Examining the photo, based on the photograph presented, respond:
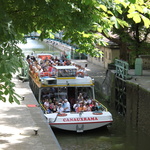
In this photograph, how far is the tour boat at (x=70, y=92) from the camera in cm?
1994

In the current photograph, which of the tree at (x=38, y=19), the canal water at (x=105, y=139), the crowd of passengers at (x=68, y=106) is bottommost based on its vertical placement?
the canal water at (x=105, y=139)

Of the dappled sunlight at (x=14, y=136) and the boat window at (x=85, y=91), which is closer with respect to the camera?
the dappled sunlight at (x=14, y=136)

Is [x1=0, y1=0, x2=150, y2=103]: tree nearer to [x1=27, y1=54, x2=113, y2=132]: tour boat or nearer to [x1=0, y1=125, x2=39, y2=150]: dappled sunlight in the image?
[x1=0, y1=125, x2=39, y2=150]: dappled sunlight

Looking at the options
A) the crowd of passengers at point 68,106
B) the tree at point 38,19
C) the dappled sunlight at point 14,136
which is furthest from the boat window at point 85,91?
the tree at point 38,19

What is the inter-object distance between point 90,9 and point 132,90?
14.9 meters

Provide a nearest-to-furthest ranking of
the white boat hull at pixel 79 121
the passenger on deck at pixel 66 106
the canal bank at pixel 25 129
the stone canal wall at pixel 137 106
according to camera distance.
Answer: the canal bank at pixel 25 129
the white boat hull at pixel 79 121
the passenger on deck at pixel 66 106
the stone canal wall at pixel 137 106

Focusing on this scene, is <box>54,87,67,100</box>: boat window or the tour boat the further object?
<box>54,87,67,100</box>: boat window

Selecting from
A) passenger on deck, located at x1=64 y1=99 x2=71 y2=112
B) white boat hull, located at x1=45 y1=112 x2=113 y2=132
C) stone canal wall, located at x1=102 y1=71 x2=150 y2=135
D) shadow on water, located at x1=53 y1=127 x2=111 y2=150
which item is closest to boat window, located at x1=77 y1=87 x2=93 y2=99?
passenger on deck, located at x1=64 y1=99 x2=71 y2=112

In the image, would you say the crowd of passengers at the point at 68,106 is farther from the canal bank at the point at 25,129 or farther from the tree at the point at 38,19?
the tree at the point at 38,19

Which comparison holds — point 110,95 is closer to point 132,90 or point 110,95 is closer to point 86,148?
point 132,90

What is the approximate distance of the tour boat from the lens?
19938 mm

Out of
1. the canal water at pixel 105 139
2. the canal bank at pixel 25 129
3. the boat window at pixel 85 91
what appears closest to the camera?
the canal bank at pixel 25 129

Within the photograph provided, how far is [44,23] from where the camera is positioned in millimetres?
9883

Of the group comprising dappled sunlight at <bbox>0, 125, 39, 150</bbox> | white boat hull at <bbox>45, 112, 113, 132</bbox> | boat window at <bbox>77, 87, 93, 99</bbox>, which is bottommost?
white boat hull at <bbox>45, 112, 113, 132</bbox>
